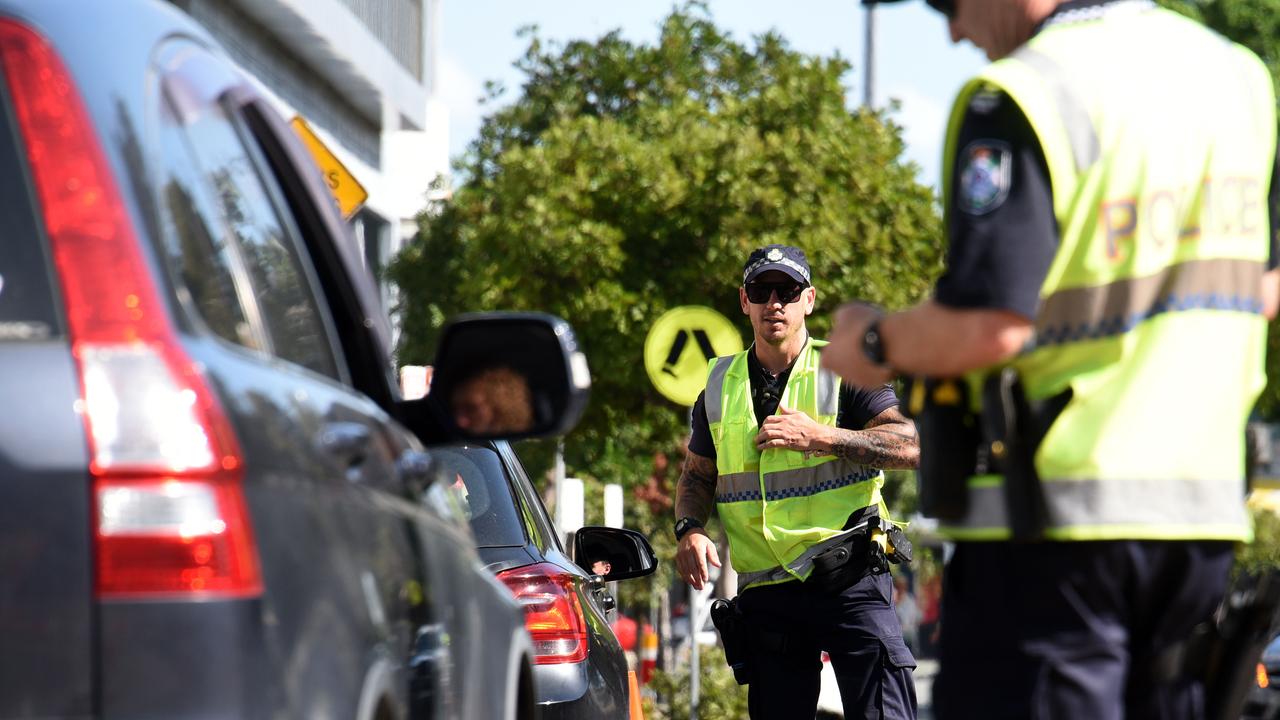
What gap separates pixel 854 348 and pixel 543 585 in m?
2.93

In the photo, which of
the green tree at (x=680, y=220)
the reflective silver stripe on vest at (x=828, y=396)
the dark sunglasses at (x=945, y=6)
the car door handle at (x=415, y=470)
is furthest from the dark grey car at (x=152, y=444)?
the green tree at (x=680, y=220)

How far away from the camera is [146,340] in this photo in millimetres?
2160

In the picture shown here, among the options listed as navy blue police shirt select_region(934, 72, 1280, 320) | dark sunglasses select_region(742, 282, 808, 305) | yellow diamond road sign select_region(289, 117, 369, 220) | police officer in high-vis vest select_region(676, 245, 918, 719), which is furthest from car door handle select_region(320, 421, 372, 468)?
yellow diamond road sign select_region(289, 117, 369, 220)

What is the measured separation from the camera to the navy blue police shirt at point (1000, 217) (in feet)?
10.1

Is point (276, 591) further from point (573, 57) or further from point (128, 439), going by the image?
point (573, 57)

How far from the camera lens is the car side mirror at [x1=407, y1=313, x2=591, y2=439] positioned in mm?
3111

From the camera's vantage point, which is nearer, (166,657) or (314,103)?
(166,657)

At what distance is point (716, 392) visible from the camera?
23.7 ft

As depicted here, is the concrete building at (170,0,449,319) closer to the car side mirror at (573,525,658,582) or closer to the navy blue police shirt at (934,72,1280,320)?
the car side mirror at (573,525,658,582)

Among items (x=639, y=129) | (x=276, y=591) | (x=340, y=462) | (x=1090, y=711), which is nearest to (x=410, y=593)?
(x=340, y=462)

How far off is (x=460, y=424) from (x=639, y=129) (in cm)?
2127

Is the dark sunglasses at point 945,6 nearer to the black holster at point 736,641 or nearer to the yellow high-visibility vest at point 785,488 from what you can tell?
the yellow high-visibility vest at point 785,488

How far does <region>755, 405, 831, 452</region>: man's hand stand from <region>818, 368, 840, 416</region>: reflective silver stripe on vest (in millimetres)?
150

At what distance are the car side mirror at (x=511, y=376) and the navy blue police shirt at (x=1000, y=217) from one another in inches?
22.8
